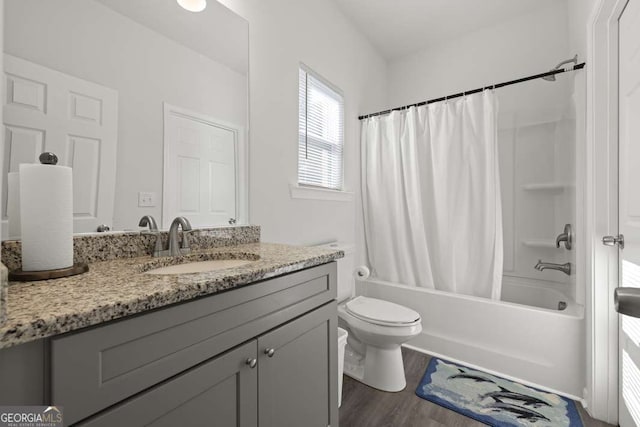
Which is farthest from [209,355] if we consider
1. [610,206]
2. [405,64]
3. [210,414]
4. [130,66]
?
[405,64]

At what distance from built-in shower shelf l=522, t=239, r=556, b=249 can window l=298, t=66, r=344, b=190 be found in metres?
1.65

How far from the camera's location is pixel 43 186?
739 mm

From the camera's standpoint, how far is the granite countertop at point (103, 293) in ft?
1.53

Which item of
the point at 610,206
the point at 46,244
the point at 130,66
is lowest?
the point at 46,244

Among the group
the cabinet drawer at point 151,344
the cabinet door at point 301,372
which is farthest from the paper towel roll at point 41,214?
the cabinet door at point 301,372

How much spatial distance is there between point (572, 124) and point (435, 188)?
38.8 inches

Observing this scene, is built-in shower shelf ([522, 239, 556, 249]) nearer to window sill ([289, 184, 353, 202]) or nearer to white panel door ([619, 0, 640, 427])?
white panel door ([619, 0, 640, 427])

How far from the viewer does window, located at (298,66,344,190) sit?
1.97m

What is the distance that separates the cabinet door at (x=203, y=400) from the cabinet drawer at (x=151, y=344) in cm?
2

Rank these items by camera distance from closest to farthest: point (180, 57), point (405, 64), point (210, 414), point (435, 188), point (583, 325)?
point (210, 414) → point (180, 57) → point (583, 325) → point (435, 188) → point (405, 64)

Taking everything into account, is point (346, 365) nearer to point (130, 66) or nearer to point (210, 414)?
point (210, 414)

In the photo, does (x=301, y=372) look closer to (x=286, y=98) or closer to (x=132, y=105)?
(x=132, y=105)

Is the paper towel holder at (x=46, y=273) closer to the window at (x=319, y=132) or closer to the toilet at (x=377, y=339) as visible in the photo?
the window at (x=319, y=132)

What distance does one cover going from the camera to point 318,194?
2.05 metres
